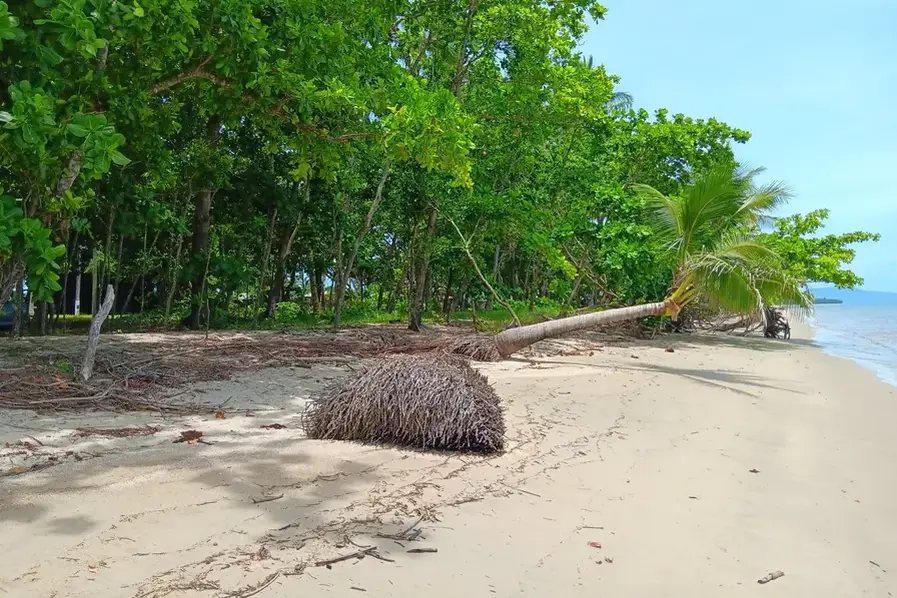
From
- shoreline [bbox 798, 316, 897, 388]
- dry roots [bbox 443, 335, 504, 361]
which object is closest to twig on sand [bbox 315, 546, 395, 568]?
dry roots [bbox 443, 335, 504, 361]

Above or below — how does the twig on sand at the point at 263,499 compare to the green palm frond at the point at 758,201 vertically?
below

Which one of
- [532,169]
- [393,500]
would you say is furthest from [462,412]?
[532,169]

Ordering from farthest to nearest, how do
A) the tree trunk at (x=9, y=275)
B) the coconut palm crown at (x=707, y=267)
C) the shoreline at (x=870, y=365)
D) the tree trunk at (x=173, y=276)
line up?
the tree trunk at (x=173, y=276), the shoreline at (x=870, y=365), the coconut palm crown at (x=707, y=267), the tree trunk at (x=9, y=275)

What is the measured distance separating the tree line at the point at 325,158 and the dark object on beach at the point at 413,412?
2.16 m

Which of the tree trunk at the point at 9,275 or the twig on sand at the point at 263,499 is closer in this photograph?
the twig on sand at the point at 263,499

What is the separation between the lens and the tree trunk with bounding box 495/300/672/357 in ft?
35.9

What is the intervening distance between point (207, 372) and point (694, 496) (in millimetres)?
5402

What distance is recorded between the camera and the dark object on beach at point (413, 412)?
195 inches

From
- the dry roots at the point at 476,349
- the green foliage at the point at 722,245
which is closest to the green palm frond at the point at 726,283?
the green foliage at the point at 722,245

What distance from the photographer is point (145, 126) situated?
25.1 ft

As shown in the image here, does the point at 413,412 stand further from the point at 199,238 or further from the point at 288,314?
the point at 288,314

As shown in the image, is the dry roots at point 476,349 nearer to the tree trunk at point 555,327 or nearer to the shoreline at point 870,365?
the tree trunk at point 555,327

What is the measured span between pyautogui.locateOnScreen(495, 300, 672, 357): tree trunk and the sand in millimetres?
4142

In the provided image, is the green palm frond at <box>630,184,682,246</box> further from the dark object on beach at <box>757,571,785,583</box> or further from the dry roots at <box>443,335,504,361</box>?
the dark object on beach at <box>757,571,785,583</box>
